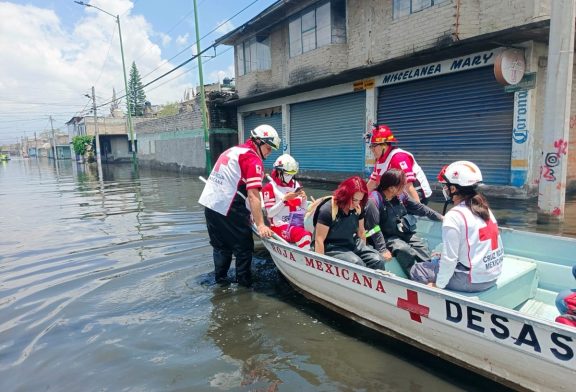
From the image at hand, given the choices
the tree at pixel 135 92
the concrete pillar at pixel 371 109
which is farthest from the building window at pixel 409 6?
the tree at pixel 135 92

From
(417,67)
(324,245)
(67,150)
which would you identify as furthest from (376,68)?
(67,150)

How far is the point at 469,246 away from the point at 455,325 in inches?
23.9

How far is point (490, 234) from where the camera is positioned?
3.17m

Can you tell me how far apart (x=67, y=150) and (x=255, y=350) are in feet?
278

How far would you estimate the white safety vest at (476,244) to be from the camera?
310cm

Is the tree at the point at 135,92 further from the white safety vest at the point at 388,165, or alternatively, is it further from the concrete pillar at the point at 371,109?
the white safety vest at the point at 388,165

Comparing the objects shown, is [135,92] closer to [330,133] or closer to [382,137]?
[330,133]

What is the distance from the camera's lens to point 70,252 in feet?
24.3

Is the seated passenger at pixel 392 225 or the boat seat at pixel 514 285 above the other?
the seated passenger at pixel 392 225

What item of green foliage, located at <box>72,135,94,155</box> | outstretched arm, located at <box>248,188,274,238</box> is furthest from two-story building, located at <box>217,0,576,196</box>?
green foliage, located at <box>72,135,94,155</box>

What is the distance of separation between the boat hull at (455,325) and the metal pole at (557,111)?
546 cm

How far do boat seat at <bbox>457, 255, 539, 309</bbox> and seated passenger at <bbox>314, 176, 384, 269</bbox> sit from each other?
1123 millimetres

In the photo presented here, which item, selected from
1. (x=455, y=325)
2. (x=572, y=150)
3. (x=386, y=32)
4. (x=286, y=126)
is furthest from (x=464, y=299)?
(x=286, y=126)

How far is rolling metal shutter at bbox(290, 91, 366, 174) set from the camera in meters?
15.5
